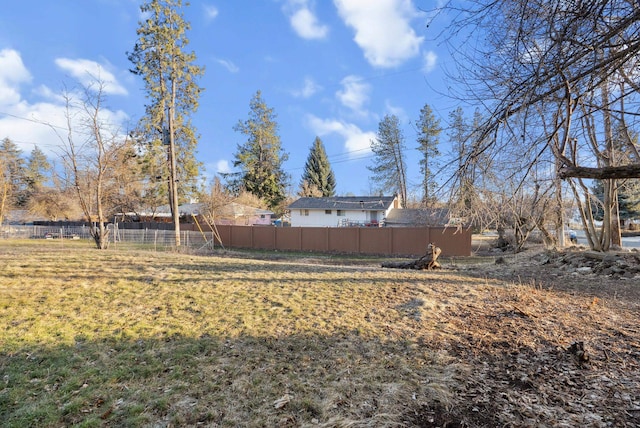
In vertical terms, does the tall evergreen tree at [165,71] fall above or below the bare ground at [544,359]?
above

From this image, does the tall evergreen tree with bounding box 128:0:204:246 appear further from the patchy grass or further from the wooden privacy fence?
the patchy grass

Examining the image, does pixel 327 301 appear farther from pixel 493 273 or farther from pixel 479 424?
pixel 493 273

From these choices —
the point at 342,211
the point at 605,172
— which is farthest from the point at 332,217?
the point at 605,172

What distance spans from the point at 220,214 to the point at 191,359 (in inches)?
942

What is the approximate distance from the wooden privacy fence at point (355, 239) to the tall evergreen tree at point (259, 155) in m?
13.7

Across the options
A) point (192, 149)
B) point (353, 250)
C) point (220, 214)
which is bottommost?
point (353, 250)

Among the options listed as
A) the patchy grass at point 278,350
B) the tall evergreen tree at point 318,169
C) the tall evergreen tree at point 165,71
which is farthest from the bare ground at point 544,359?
the tall evergreen tree at point 318,169

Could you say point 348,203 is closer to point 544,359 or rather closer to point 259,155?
point 259,155

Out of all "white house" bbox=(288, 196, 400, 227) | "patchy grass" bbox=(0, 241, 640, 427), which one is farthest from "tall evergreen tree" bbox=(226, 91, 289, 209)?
"patchy grass" bbox=(0, 241, 640, 427)

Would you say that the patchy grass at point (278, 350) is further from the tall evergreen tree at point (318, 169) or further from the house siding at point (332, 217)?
the tall evergreen tree at point (318, 169)

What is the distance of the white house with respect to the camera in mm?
28516

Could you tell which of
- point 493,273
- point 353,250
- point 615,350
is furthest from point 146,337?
point 353,250

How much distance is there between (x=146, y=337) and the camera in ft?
11.1

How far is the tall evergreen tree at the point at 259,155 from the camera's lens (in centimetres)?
3312
